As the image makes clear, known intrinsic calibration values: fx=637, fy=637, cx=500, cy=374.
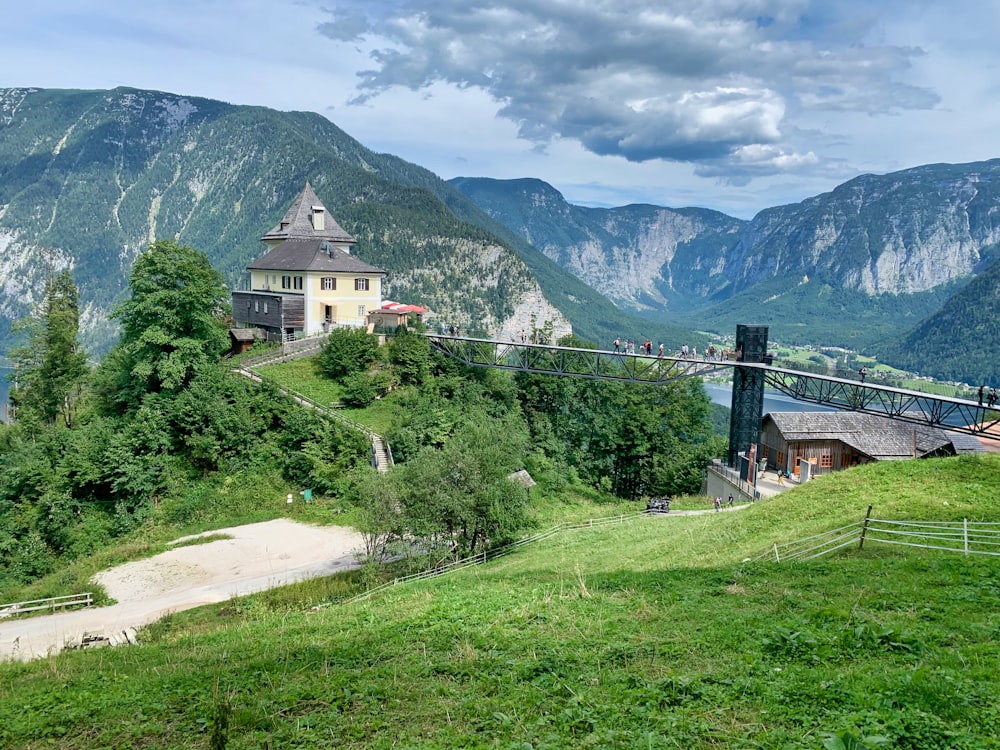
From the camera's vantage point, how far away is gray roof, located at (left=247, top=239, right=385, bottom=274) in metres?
48.3

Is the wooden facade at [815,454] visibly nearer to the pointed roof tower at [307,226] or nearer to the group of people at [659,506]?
the group of people at [659,506]

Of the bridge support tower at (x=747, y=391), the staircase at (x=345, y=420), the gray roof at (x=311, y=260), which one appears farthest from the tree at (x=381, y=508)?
the gray roof at (x=311, y=260)

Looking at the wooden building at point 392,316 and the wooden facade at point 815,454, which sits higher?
the wooden building at point 392,316

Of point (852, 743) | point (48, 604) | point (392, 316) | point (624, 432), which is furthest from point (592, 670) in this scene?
point (392, 316)

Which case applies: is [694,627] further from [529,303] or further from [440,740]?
[529,303]

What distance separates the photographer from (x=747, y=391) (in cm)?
3984

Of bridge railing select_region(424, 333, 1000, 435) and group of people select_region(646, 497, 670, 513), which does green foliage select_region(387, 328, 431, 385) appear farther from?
group of people select_region(646, 497, 670, 513)

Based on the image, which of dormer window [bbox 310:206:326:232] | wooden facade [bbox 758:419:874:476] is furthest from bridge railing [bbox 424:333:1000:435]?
dormer window [bbox 310:206:326:232]

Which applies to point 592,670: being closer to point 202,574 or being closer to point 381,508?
point 381,508

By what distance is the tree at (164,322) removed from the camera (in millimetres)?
36531

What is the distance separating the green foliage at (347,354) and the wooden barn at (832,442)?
2772 cm

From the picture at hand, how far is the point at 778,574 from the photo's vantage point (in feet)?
47.3

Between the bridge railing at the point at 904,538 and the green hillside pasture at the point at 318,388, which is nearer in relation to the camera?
the bridge railing at the point at 904,538

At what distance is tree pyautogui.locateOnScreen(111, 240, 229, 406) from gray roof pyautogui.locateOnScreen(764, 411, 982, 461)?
37270 millimetres
